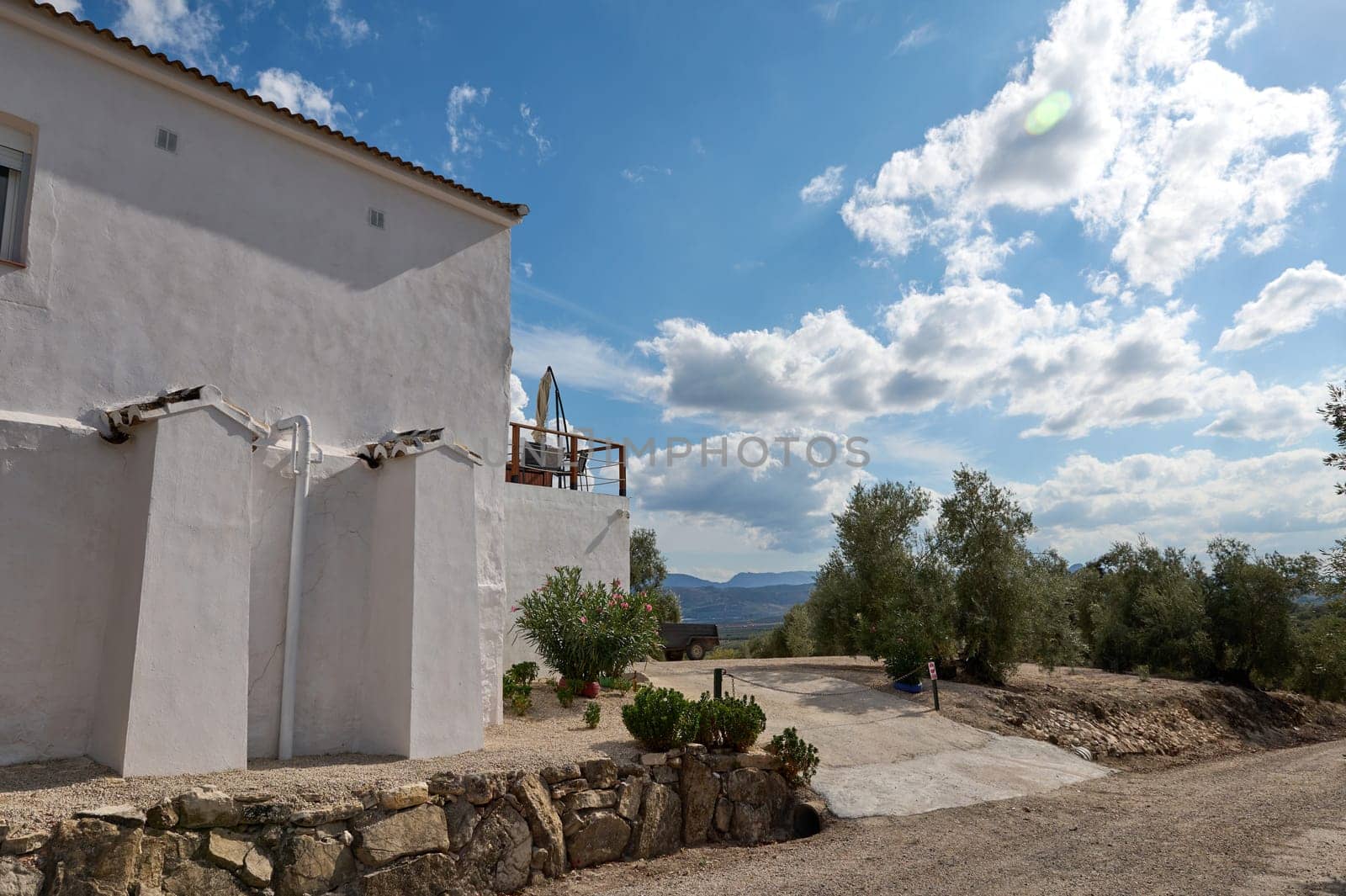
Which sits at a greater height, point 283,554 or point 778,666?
point 283,554

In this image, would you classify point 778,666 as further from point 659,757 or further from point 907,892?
point 907,892

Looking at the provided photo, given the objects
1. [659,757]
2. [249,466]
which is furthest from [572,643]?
[249,466]

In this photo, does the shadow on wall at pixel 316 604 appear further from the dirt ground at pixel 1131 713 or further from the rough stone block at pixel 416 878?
the dirt ground at pixel 1131 713

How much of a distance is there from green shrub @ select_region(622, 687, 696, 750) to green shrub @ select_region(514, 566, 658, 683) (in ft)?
8.99

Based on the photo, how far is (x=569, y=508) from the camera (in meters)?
15.3

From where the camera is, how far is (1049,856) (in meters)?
7.95

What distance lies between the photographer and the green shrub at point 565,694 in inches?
453

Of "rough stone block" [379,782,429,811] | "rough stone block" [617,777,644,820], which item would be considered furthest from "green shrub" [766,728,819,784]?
"rough stone block" [379,782,429,811]

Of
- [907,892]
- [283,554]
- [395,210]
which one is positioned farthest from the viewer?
[395,210]

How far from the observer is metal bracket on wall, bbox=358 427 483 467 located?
351 inches

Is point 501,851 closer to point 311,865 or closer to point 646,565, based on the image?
point 311,865

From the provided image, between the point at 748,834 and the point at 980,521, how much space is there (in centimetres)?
1206

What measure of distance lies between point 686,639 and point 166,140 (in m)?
18.3

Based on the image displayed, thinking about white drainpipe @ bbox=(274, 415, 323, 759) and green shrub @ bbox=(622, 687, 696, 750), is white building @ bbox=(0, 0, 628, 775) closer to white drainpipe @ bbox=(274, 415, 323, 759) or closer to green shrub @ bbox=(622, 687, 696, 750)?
white drainpipe @ bbox=(274, 415, 323, 759)
